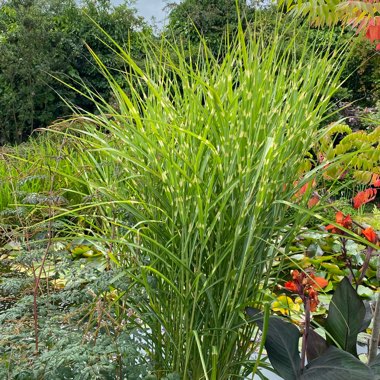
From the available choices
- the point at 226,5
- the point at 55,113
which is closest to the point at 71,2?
the point at 55,113

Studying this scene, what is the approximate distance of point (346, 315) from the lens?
5.71 feet

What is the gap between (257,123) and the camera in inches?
61.2

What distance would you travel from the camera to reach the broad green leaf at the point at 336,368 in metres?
1.48

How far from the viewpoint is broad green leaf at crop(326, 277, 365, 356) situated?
1.73 meters

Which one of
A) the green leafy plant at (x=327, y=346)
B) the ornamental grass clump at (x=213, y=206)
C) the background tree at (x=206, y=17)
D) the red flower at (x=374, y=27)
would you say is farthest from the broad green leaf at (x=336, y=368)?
the background tree at (x=206, y=17)

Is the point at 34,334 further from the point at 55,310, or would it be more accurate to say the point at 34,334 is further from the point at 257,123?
the point at 257,123

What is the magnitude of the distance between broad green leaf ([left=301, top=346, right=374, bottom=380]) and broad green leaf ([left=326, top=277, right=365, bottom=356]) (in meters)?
0.17

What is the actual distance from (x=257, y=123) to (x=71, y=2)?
13619mm

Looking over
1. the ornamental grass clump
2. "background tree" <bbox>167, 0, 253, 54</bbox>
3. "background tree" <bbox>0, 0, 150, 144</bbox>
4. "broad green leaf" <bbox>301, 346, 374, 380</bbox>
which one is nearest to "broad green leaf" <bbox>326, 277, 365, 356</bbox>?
"broad green leaf" <bbox>301, 346, 374, 380</bbox>

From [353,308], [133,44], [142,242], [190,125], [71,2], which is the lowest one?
[353,308]

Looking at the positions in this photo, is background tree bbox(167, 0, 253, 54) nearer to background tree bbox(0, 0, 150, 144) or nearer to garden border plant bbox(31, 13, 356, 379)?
background tree bbox(0, 0, 150, 144)

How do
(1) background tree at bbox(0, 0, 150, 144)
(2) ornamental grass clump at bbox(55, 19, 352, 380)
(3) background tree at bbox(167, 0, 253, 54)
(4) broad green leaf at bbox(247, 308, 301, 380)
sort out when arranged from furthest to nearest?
(1) background tree at bbox(0, 0, 150, 144) < (3) background tree at bbox(167, 0, 253, 54) < (4) broad green leaf at bbox(247, 308, 301, 380) < (2) ornamental grass clump at bbox(55, 19, 352, 380)

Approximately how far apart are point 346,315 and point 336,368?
25 cm

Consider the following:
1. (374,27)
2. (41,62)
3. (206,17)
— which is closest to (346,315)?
(374,27)
